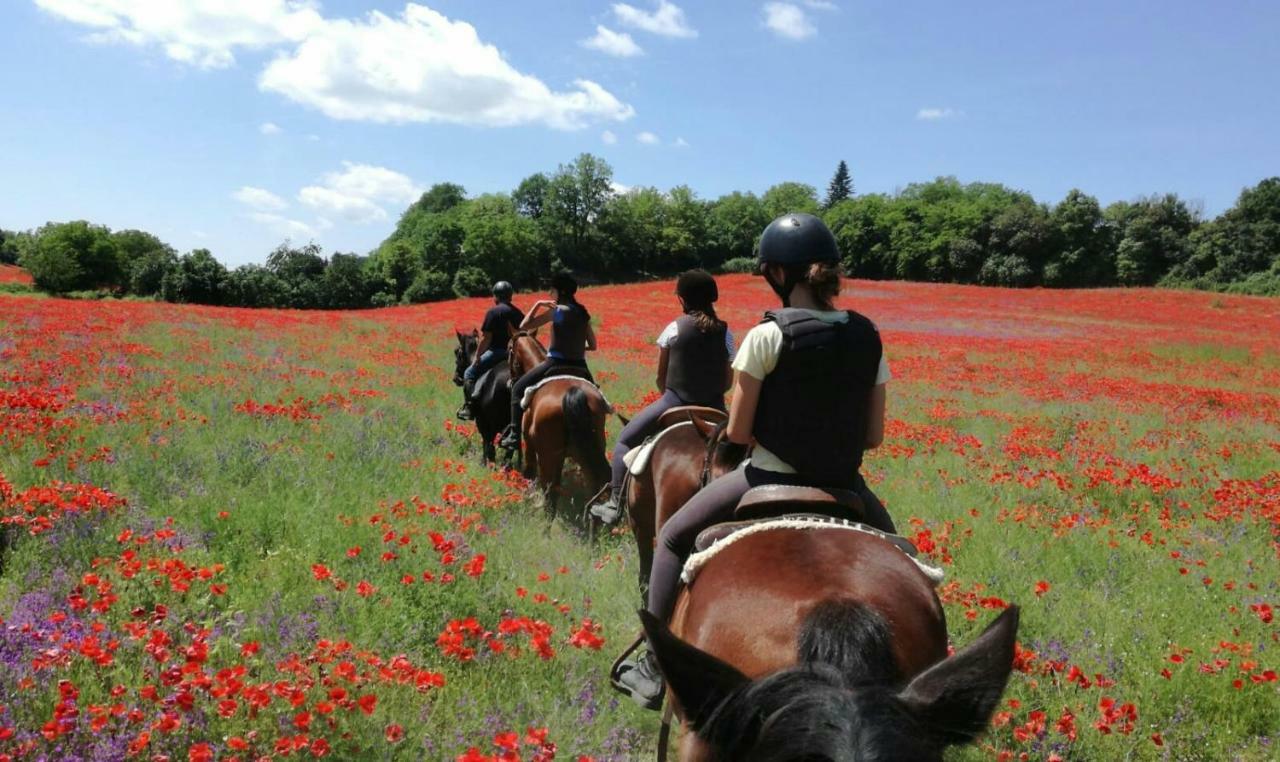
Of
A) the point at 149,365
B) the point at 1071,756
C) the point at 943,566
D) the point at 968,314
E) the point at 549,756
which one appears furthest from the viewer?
the point at 968,314

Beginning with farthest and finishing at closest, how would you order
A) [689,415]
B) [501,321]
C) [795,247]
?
[501,321] < [689,415] < [795,247]

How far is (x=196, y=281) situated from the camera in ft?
174

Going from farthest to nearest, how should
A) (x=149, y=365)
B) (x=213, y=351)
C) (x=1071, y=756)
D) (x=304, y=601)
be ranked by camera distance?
(x=213, y=351), (x=149, y=365), (x=304, y=601), (x=1071, y=756)

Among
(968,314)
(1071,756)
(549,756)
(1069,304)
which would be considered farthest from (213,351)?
(1069,304)

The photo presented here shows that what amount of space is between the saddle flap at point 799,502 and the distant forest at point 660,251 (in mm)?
60064

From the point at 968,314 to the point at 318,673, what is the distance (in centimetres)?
4483

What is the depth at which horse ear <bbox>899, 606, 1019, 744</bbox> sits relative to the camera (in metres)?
1.78

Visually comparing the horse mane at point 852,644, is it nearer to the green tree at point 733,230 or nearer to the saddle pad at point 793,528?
the saddle pad at point 793,528

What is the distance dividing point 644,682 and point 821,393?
1.79 metres

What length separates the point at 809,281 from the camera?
322cm

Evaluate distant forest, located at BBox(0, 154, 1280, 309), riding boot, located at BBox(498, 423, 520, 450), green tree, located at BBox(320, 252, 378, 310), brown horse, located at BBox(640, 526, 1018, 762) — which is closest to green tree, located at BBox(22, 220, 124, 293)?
distant forest, located at BBox(0, 154, 1280, 309)

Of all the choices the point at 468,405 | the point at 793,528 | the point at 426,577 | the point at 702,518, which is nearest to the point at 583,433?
the point at 426,577

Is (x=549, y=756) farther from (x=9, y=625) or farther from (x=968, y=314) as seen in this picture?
(x=968, y=314)

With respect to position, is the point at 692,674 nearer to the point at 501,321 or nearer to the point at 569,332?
the point at 569,332
